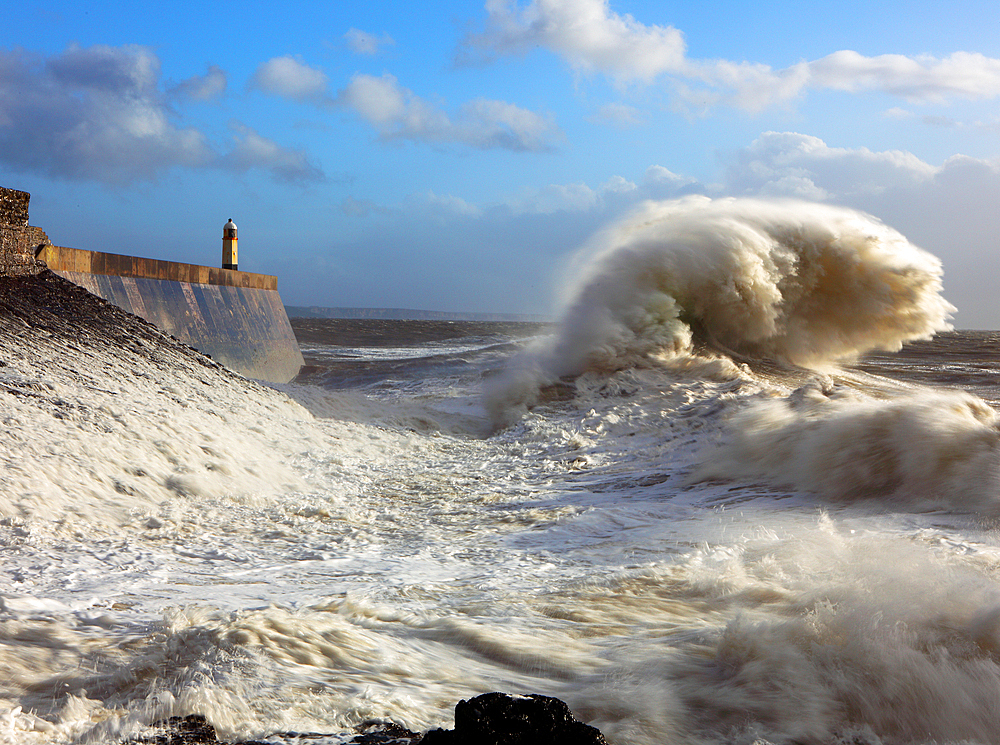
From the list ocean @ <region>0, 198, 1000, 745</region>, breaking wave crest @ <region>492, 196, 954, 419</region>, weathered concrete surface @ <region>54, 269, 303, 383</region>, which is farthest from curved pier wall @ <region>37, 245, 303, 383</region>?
breaking wave crest @ <region>492, 196, 954, 419</region>

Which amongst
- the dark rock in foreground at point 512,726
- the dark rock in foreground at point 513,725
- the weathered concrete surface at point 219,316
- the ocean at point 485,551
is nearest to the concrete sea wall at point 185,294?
the weathered concrete surface at point 219,316

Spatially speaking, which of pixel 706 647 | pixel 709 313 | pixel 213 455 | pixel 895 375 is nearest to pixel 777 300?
pixel 709 313

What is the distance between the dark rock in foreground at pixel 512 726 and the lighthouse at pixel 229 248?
978cm

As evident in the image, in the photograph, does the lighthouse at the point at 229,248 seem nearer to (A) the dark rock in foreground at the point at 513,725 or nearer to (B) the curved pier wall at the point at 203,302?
(B) the curved pier wall at the point at 203,302

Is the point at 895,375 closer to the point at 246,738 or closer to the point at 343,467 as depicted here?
the point at 343,467

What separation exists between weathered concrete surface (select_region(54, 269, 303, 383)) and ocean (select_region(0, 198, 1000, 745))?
1.97 meters

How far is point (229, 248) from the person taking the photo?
1019cm

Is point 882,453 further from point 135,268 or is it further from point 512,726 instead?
point 135,268

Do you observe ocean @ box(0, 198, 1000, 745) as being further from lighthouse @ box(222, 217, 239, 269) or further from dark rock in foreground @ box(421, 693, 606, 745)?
lighthouse @ box(222, 217, 239, 269)

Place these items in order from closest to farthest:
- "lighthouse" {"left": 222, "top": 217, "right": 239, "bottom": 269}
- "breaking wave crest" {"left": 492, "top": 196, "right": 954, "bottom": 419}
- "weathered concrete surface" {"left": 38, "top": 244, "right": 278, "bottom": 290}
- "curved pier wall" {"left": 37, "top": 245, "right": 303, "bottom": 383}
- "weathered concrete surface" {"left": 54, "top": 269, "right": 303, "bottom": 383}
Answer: "weathered concrete surface" {"left": 38, "top": 244, "right": 278, "bottom": 290} < "curved pier wall" {"left": 37, "top": 245, "right": 303, "bottom": 383} < "weathered concrete surface" {"left": 54, "top": 269, "right": 303, "bottom": 383} < "breaking wave crest" {"left": 492, "top": 196, "right": 954, "bottom": 419} < "lighthouse" {"left": 222, "top": 217, "right": 239, "bottom": 269}

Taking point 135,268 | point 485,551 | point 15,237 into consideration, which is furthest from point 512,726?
point 135,268

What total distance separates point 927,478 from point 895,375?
28.5ft

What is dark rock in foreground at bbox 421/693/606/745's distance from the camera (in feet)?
4.37

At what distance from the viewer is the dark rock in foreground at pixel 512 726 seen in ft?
4.37
